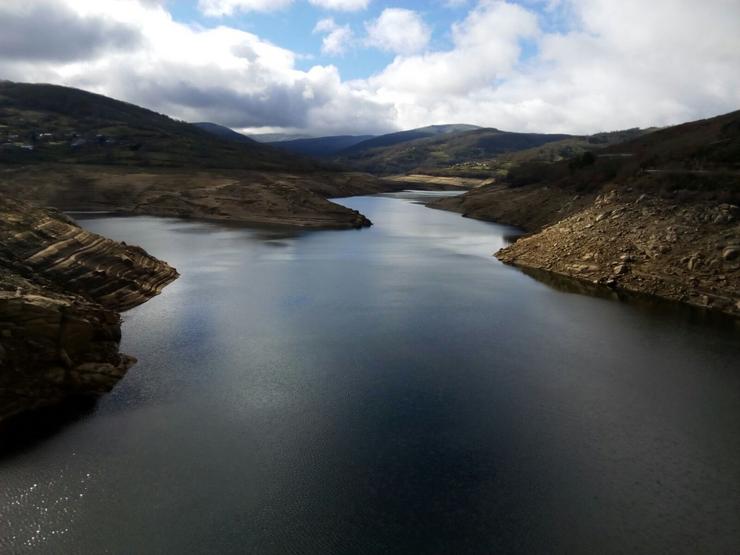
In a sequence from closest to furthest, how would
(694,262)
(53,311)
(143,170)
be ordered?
1. (53,311)
2. (694,262)
3. (143,170)

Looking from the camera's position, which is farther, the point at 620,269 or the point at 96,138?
the point at 96,138

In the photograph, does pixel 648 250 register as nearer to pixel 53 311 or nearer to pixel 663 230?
pixel 663 230

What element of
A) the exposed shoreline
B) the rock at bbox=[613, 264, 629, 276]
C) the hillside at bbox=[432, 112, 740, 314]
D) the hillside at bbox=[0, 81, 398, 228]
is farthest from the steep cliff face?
the hillside at bbox=[0, 81, 398, 228]

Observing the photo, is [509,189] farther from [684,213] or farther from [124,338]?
[124,338]

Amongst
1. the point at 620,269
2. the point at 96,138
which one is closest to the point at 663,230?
the point at 620,269

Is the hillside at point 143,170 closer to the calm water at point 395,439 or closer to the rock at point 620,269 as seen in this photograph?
the rock at point 620,269

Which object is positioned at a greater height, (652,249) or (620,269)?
(652,249)

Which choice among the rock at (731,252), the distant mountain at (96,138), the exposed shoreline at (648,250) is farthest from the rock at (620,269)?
the distant mountain at (96,138)

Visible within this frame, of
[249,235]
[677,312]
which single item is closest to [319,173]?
[249,235]
